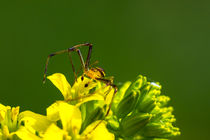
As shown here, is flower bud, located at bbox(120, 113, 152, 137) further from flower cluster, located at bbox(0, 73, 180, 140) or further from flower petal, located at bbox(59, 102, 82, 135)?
flower petal, located at bbox(59, 102, 82, 135)

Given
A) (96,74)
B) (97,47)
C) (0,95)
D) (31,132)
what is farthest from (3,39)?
(31,132)

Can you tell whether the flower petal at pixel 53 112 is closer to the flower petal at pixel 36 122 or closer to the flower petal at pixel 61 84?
the flower petal at pixel 36 122

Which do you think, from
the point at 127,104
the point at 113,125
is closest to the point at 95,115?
the point at 113,125

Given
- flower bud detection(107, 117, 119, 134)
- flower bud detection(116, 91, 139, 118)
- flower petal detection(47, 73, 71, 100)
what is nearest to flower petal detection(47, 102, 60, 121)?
flower petal detection(47, 73, 71, 100)

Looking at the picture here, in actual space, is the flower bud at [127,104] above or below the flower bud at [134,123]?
above

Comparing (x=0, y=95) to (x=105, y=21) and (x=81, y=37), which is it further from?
(x=105, y=21)

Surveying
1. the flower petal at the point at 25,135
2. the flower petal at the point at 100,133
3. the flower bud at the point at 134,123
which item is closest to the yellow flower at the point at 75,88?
the flower bud at the point at 134,123
